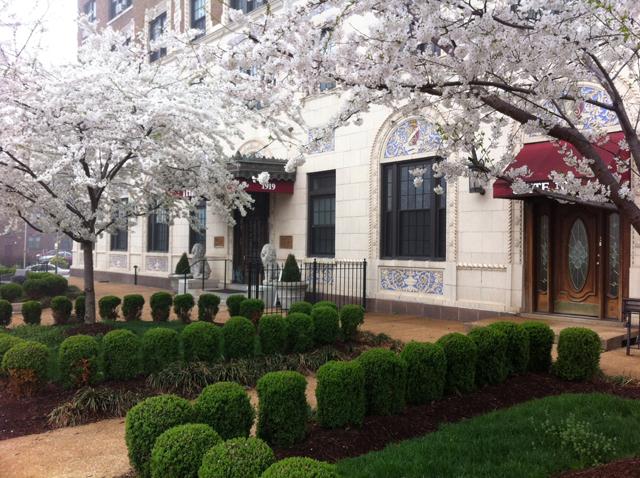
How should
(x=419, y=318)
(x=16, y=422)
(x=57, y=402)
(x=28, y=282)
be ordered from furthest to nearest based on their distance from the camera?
(x=28, y=282)
(x=419, y=318)
(x=57, y=402)
(x=16, y=422)

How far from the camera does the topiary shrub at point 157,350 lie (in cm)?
679

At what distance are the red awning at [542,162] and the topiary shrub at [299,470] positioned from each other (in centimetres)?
667

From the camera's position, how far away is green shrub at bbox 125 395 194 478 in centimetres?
402

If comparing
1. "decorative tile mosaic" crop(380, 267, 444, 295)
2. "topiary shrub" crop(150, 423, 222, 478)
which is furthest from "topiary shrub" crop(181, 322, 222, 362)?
"decorative tile mosaic" crop(380, 267, 444, 295)

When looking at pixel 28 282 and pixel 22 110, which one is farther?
pixel 28 282

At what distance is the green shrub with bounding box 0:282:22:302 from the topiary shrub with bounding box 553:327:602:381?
14.0m

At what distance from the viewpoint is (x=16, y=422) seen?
18.6 ft

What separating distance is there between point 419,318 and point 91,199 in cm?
706

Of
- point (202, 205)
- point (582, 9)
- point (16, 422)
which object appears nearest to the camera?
point (582, 9)

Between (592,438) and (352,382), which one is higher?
(352,382)

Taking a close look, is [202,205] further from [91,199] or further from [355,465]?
[355,465]

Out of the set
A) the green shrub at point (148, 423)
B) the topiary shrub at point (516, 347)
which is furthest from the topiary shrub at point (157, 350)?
the topiary shrub at point (516, 347)

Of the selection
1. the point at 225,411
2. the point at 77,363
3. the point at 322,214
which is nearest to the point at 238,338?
the point at 77,363

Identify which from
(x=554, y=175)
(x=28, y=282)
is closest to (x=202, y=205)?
(x=28, y=282)
